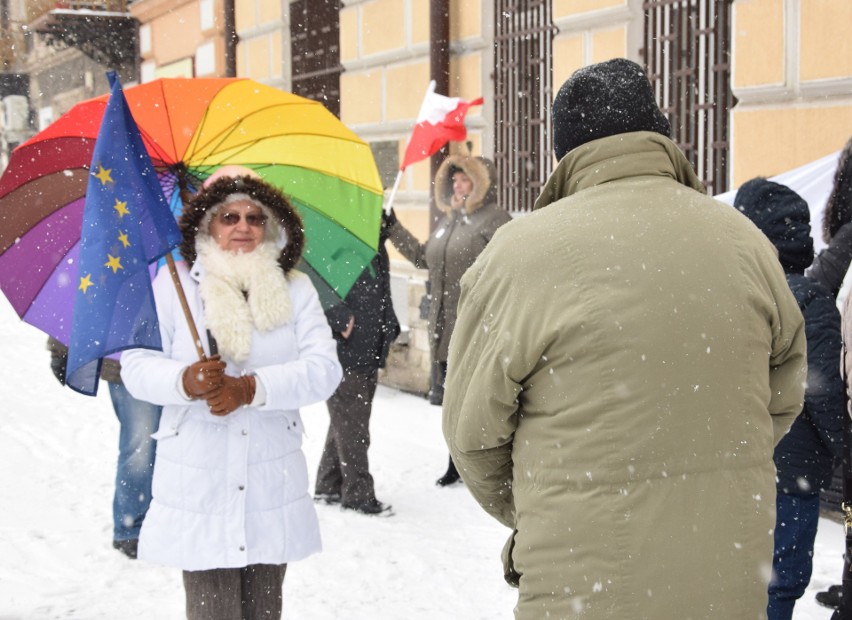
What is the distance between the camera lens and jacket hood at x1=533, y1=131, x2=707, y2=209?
2008 millimetres

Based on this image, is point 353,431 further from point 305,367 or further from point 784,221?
point 784,221

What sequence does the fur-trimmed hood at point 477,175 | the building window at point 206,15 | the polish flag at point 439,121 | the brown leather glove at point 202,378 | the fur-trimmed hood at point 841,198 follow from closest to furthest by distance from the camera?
the brown leather glove at point 202,378 < the fur-trimmed hood at point 841,198 < the fur-trimmed hood at point 477,175 < the polish flag at point 439,121 < the building window at point 206,15

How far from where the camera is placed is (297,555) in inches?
125

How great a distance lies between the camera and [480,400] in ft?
6.57

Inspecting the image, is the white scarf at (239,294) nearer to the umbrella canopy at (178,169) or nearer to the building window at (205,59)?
the umbrella canopy at (178,169)

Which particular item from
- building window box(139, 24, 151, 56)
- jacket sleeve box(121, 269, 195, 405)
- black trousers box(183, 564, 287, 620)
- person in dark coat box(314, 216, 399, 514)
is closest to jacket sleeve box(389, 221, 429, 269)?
person in dark coat box(314, 216, 399, 514)

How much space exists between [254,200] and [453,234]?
2.85 m

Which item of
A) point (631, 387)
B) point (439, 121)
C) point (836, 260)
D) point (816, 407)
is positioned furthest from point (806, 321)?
point (439, 121)

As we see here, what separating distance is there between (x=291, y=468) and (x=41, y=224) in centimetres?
119

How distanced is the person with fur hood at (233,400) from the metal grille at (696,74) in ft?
12.8

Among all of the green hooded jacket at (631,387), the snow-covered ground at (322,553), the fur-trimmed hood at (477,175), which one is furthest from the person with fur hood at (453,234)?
the green hooded jacket at (631,387)

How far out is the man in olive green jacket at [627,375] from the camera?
6.14 feet

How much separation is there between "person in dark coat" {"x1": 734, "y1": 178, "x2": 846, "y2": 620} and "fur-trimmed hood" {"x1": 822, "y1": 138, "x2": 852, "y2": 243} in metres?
0.75

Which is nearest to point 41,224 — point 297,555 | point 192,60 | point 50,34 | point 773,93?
point 297,555
